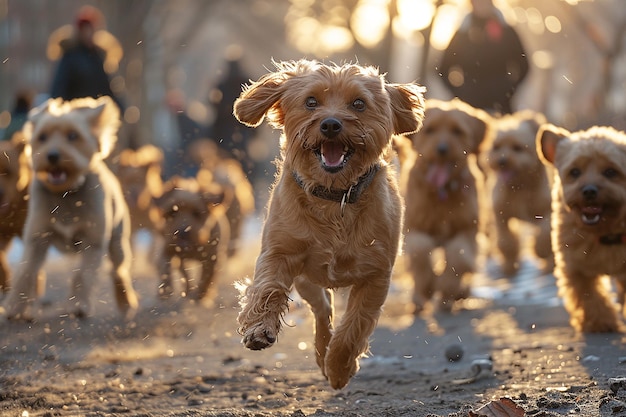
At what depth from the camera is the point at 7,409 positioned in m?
5.62

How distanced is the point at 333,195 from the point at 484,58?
6.64 m

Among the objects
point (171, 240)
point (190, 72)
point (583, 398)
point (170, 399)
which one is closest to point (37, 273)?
point (171, 240)

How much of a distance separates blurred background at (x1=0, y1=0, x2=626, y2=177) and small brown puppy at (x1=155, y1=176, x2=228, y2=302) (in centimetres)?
240

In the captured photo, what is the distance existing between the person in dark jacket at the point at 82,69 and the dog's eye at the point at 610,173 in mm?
7378

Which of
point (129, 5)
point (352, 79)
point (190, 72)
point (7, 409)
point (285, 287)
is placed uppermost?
point (190, 72)

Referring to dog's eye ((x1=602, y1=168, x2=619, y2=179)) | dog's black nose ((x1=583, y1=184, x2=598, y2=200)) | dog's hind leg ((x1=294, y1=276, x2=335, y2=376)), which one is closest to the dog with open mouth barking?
dog's hind leg ((x1=294, y1=276, x2=335, y2=376))

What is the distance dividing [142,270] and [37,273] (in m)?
5.23

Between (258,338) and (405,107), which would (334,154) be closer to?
(405,107)

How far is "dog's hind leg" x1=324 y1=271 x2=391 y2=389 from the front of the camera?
5777 millimetres

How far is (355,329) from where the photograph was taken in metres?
5.78

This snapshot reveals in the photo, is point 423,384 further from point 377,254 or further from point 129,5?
point 129,5

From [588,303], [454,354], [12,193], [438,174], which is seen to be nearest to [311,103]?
[454,354]

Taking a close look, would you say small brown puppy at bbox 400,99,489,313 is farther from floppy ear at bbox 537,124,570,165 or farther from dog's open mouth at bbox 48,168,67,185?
dog's open mouth at bbox 48,168,67,185

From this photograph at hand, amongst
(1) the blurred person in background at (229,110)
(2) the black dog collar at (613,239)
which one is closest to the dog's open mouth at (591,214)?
(2) the black dog collar at (613,239)
